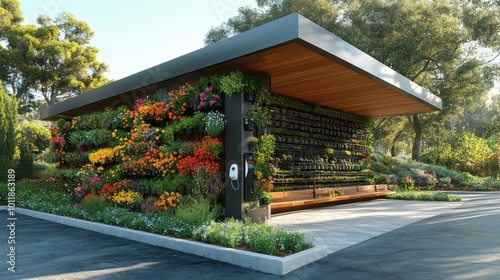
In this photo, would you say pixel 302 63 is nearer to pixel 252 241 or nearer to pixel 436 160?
pixel 252 241

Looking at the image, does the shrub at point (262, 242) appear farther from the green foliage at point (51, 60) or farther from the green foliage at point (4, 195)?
the green foliage at point (51, 60)

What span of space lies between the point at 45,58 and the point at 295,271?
31.5 metres

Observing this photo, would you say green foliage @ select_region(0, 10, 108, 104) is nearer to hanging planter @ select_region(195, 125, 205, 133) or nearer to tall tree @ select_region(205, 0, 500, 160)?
tall tree @ select_region(205, 0, 500, 160)

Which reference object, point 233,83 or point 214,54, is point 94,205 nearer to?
point 233,83

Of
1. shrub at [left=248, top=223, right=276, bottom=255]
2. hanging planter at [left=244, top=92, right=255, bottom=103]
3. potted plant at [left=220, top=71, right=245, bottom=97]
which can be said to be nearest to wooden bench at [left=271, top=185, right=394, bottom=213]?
hanging planter at [left=244, top=92, right=255, bottom=103]

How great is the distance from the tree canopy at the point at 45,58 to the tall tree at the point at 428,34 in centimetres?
1675

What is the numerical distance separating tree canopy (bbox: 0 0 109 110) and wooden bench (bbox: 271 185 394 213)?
26.2 meters

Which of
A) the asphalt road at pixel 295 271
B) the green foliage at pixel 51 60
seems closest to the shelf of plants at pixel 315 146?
the asphalt road at pixel 295 271

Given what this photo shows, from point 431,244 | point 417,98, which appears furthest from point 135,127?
point 417,98

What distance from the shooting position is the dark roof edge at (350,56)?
6771 millimetres

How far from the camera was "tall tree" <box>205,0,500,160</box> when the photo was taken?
22625mm

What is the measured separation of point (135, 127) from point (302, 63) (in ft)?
15.9

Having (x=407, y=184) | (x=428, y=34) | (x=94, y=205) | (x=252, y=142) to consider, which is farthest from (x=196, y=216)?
(x=428, y=34)

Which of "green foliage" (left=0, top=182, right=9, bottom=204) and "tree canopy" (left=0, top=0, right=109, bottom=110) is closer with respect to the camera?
"green foliage" (left=0, top=182, right=9, bottom=204)
